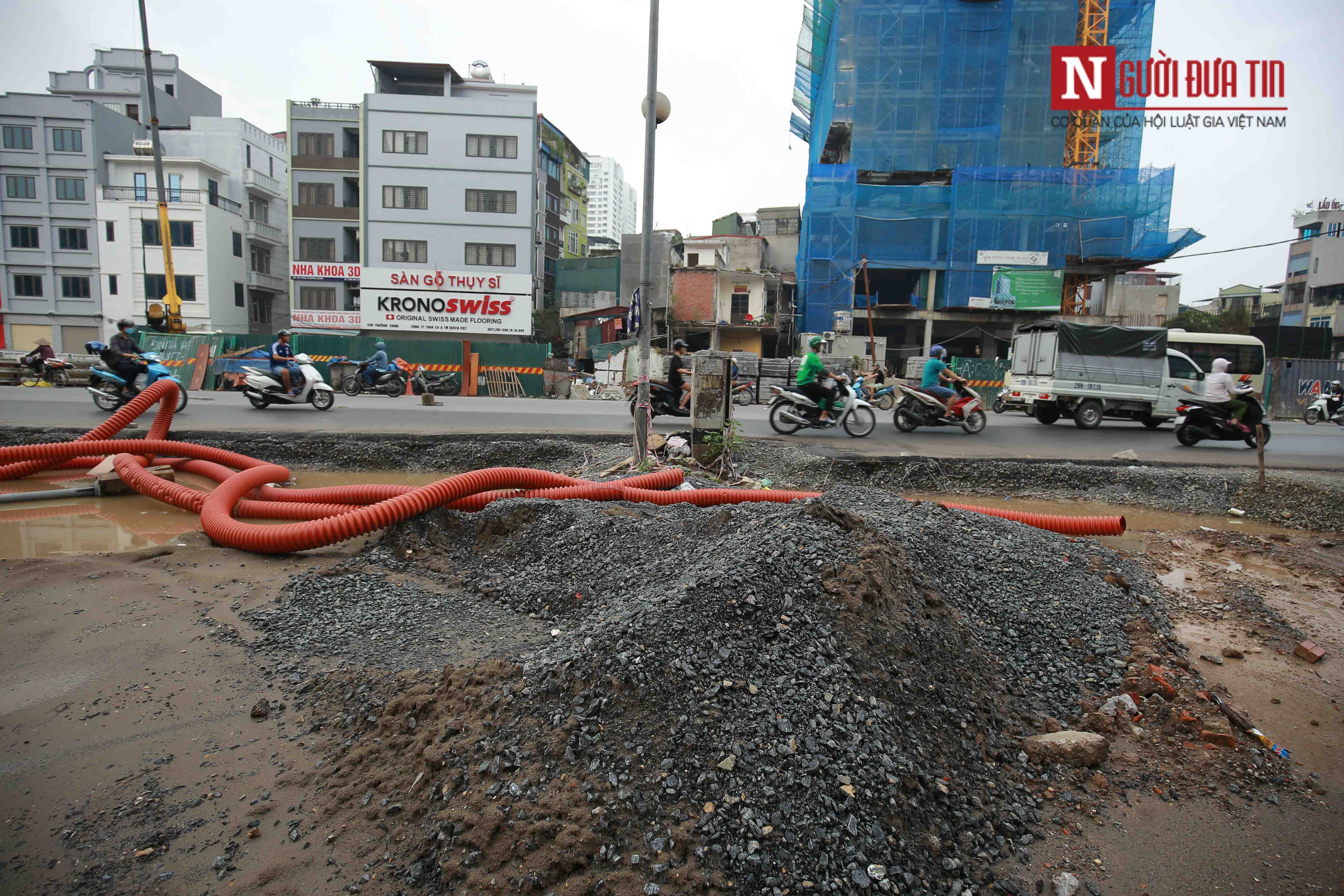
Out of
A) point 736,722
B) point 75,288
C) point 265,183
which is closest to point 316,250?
point 265,183

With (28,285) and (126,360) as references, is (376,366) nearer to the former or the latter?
(126,360)

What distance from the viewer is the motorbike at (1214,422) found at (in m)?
11.1

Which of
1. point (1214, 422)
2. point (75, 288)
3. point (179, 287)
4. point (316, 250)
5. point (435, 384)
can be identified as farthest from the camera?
point (316, 250)

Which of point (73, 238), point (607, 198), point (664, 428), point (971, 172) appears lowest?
point (664, 428)

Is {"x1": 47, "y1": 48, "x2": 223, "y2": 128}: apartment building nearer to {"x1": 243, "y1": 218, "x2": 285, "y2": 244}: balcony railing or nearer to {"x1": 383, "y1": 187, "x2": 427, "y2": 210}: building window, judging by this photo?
{"x1": 243, "y1": 218, "x2": 285, "y2": 244}: balcony railing

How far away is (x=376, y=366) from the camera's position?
18609 millimetres

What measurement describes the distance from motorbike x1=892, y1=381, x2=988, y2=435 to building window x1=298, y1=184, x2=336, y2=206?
3371 centimetres

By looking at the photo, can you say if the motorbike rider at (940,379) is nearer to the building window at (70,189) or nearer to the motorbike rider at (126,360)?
the motorbike rider at (126,360)

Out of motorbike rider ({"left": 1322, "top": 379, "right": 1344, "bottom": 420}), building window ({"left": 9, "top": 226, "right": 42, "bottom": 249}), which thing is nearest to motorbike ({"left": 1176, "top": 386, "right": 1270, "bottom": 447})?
motorbike rider ({"left": 1322, "top": 379, "right": 1344, "bottom": 420})

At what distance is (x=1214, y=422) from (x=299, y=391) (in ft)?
52.8

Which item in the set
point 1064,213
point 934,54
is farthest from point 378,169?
point 1064,213

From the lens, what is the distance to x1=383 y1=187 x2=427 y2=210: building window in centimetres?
3319

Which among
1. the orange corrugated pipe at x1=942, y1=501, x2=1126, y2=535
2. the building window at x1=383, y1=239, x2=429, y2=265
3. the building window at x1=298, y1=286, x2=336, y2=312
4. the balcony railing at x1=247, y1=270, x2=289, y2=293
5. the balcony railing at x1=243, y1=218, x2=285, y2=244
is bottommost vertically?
the orange corrugated pipe at x1=942, y1=501, x2=1126, y2=535

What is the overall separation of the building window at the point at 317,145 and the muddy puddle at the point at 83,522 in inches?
1306
